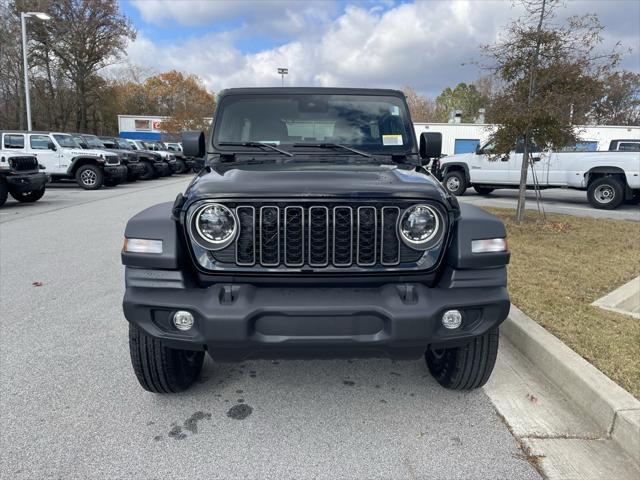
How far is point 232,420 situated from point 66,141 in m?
16.6

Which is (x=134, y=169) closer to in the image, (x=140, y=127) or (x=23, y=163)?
(x=23, y=163)

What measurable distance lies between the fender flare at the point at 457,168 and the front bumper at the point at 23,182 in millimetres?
11349

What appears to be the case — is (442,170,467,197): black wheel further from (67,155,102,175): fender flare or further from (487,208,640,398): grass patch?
(67,155,102,175): fender flare

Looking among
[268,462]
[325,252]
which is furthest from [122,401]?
[325,252]

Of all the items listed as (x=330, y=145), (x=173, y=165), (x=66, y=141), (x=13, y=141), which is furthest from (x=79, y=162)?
(x=330, y=145)

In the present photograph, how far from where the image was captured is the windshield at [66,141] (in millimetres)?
16250

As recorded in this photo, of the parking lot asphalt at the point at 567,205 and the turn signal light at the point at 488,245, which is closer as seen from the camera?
the turn signal light at the point at 488,245

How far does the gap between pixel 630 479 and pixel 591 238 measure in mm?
6273

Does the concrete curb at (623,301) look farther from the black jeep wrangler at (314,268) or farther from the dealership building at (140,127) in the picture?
the dealership building at (140,127)

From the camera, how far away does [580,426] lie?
8.72 feet

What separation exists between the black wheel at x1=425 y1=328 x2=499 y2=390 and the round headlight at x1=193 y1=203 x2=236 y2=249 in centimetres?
149

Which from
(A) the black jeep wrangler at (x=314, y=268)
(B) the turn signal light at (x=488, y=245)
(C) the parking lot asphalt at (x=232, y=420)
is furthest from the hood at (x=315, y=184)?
(C) the parking lot asphalt at (x=232, y=420)

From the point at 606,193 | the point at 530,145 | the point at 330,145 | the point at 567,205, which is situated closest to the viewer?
the point at 330,145

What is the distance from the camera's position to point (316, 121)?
11.9ft
